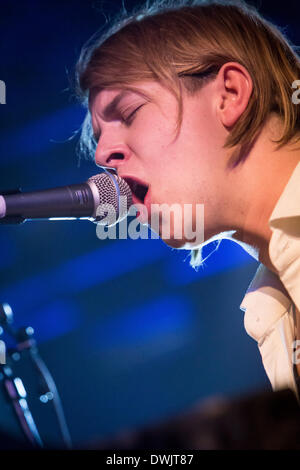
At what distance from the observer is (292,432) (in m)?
0.36

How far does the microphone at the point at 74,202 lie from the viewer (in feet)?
3.33

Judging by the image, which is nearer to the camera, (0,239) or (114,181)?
(114,181)

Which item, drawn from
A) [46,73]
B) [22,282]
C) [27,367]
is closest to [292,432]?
[46,73]

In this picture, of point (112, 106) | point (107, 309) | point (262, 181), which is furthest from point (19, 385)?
point (262, 181)

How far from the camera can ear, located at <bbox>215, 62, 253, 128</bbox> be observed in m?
1.30

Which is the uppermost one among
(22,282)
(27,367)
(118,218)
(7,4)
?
(7,4)

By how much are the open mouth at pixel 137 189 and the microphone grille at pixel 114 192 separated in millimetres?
43

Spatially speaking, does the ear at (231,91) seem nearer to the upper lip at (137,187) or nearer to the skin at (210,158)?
the skin at (210,158)

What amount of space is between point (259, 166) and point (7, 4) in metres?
1.64

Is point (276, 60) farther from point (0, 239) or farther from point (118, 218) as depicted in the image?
point (0, 239)
